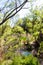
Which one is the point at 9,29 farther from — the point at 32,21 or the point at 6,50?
the point at 32,21

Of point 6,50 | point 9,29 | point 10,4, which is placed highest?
point 10,4

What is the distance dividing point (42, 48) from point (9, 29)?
4.46 m

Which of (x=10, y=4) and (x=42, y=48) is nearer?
(x=10, y=4)

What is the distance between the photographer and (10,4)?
23.8 ft

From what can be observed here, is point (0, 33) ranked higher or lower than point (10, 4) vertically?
lower

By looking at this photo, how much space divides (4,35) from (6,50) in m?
1.53

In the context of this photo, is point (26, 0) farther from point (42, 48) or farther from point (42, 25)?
point (42, 25)

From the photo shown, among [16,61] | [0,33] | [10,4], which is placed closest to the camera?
[10,4]

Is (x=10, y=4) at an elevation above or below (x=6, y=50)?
above

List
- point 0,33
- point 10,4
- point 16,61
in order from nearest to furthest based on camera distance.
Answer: point 10,4 < point 16,61 < point 0,33

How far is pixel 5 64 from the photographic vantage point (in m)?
13.3

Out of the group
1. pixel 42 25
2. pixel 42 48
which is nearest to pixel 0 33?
pixel 42 48

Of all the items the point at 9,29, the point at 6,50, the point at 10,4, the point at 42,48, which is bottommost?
the point at 42,48

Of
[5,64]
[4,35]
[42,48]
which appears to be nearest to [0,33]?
[4,35]
